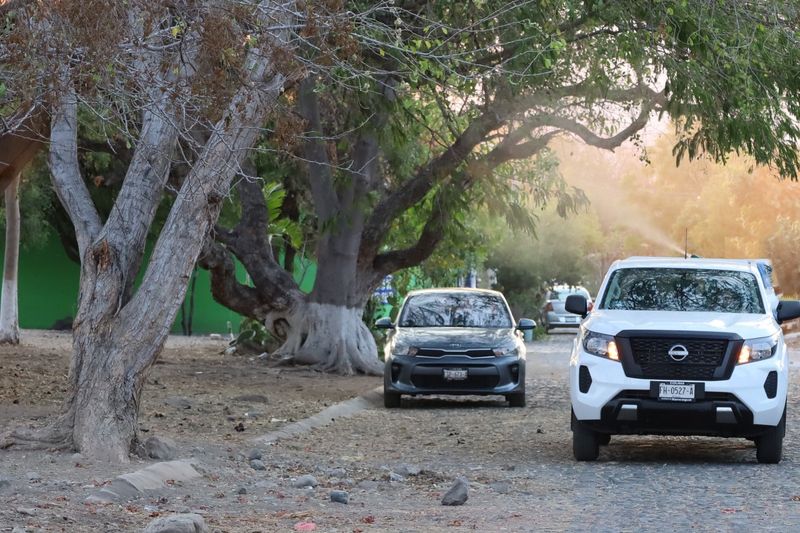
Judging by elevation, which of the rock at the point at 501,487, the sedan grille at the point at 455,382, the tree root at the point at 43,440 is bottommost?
the rock at the point at 501,487

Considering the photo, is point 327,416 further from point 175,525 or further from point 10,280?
point 10,280

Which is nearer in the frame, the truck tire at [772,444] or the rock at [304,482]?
the rock at [304,482]

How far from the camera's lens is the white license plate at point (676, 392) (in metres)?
12.3

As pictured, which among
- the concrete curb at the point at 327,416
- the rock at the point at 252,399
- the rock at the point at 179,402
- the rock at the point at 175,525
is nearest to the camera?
the rock at the point at 175,525

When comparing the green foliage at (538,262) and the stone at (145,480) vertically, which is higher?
the green foliage at (538,262)

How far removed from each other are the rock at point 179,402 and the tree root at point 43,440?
502cm

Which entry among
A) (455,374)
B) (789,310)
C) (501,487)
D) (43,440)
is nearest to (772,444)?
(789,310)

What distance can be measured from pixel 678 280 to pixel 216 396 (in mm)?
7479

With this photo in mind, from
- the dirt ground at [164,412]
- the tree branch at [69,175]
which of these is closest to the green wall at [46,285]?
the dirt ground at [164,412]

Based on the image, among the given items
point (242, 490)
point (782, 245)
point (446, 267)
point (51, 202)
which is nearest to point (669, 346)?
point (242, 490)

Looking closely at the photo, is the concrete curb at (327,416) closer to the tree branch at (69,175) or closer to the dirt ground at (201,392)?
the dirt ground at (201,392)

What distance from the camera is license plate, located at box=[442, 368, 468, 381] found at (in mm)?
18578

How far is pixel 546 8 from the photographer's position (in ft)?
50.2

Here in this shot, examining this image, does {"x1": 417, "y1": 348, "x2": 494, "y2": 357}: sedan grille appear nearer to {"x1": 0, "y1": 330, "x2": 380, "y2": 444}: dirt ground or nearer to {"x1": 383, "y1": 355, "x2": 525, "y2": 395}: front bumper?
{"x1": 383, "y1": 355, "x2": 525, "y2": 395}: front bumper
